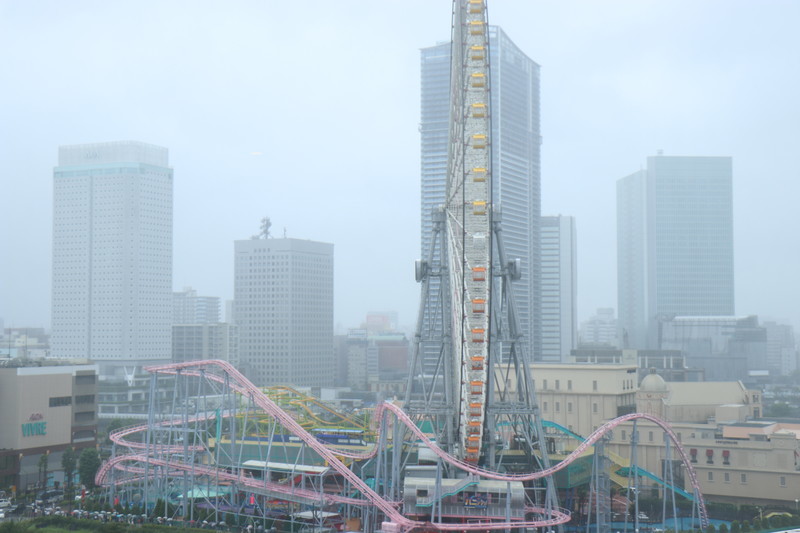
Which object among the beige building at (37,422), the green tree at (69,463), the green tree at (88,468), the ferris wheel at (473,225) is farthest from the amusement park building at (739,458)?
the beige building at (37,422)

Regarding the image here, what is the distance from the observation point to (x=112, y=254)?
157 meters

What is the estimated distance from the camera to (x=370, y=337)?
19112 centimetres

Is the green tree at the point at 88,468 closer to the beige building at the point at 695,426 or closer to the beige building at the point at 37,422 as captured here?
the beige building at the point at 37,422

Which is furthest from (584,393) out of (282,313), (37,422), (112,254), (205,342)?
(112,254)

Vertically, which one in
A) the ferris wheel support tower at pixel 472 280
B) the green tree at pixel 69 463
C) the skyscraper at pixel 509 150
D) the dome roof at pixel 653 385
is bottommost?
the green tree at pixel 69 463

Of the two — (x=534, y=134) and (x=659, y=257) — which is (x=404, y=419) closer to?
(x=534, y=134)

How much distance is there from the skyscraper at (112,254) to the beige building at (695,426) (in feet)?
337

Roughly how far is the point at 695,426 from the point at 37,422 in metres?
44.5

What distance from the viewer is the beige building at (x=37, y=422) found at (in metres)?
60.6

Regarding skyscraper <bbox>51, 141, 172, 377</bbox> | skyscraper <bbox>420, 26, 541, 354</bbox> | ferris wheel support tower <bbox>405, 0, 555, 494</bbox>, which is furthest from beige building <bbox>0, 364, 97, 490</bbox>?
skyscraper <bbox>51, 141, 172, 377</bbox>

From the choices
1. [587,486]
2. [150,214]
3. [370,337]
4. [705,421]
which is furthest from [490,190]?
[370,337]

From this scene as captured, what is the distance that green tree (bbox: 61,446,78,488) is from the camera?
59.0m

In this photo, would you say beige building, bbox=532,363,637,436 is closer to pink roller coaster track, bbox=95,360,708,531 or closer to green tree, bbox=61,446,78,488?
pink roller coaster track, bbox=95,360,708,531

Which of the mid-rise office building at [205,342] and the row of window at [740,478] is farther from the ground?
the mid-rise office building at [205,342]
